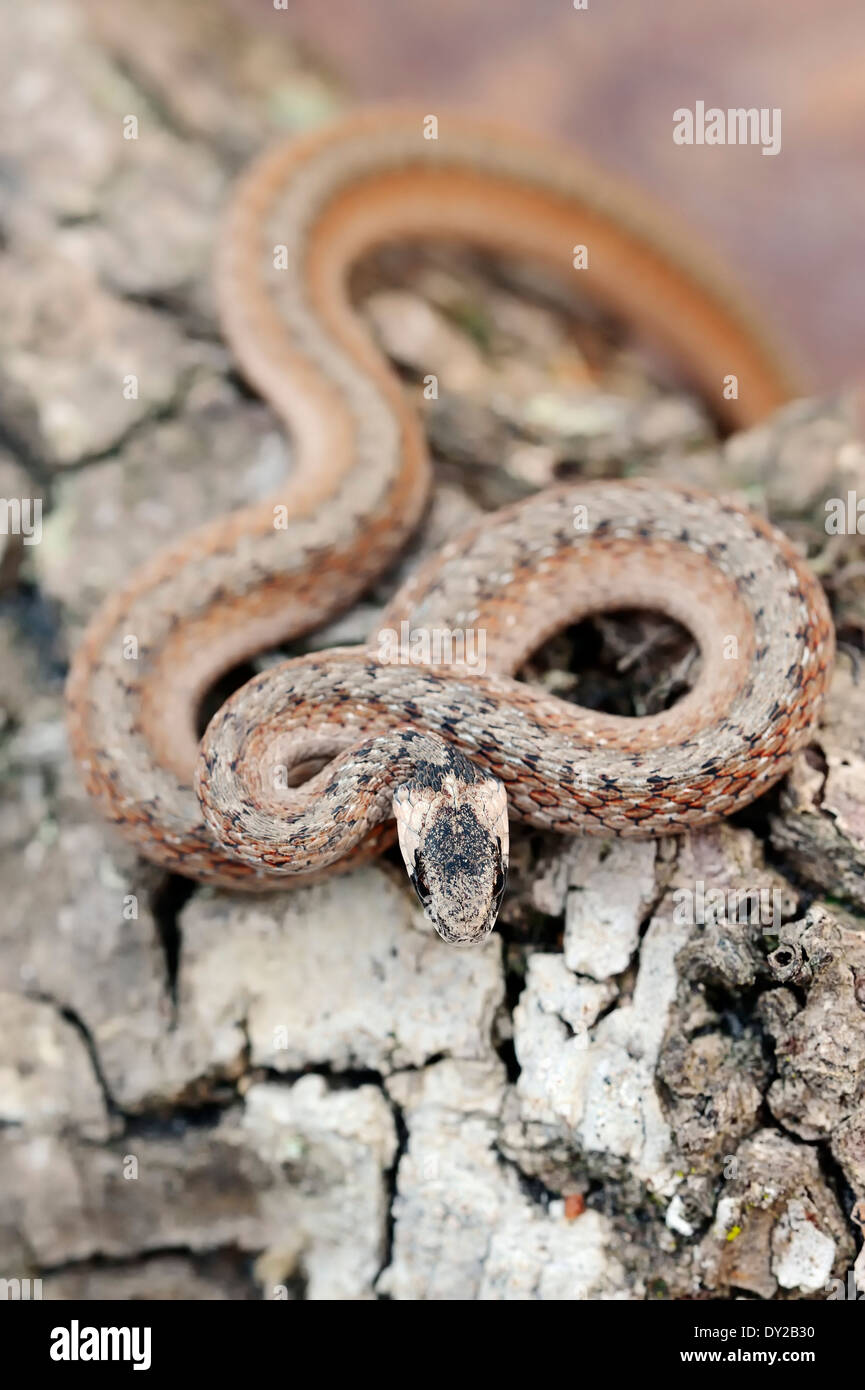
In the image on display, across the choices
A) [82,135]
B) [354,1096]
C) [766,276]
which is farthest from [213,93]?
[354,1096]

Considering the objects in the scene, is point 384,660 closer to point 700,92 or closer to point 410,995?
point 410,995

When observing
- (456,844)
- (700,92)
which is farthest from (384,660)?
(700,92)

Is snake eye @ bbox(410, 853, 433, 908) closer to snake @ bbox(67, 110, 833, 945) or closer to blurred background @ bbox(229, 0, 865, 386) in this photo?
snake @ bbox(67, 110, 833, 945)

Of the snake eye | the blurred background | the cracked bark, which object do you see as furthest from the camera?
the blurred background

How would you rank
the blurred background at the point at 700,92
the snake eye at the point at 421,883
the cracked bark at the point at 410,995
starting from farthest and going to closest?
the blurred background at the point at 700,92 → the snake eye at the point at 421,883 → the cracked bark at the point at 410,995

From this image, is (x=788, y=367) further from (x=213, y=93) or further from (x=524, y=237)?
(x=213, y=93)

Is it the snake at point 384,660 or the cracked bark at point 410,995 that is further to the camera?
the snake at point 384,660

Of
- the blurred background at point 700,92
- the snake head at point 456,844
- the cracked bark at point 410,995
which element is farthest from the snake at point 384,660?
the blurred background at point 700,92

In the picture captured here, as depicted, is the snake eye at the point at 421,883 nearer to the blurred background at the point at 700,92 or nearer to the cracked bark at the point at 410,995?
the cracked bark at the point at 410,995

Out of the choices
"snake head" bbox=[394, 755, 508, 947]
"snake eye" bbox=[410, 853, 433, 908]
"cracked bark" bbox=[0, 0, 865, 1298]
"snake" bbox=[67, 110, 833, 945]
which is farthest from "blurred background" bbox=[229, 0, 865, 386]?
"snake eye" bbox=[410, 853, 433, 908]
